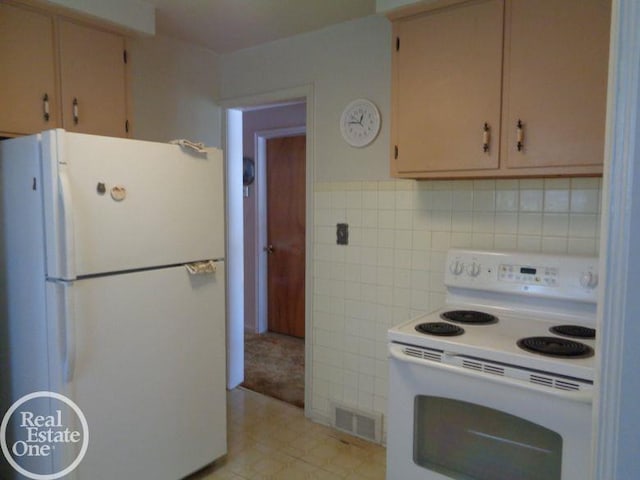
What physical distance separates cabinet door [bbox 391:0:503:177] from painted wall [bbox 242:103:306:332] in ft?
7.41

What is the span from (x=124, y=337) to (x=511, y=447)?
4.77ft

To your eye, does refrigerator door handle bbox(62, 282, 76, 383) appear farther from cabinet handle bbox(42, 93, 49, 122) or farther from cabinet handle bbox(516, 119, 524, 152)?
cabinet handle bbox(516, 119, 524, 152)

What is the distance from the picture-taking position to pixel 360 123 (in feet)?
8.08

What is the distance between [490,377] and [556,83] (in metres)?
1.08

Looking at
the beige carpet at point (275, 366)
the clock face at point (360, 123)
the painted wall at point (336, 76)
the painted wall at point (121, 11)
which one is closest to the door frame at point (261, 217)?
the beige carpet at point (275, 366)

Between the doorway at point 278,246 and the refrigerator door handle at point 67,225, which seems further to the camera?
the doorway at point 278,246

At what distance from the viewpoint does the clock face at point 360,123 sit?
2416 mm

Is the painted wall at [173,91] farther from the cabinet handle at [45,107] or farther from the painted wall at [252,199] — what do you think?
the painted wall at [252,199]

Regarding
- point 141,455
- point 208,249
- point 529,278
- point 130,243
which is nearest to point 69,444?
point 141,455

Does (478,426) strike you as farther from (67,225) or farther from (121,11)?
(121,11)

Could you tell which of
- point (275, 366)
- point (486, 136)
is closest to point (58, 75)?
point (486, 136)

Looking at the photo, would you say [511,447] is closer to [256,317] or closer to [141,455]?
[141,455]

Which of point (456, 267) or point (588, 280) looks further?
point (456, 267)

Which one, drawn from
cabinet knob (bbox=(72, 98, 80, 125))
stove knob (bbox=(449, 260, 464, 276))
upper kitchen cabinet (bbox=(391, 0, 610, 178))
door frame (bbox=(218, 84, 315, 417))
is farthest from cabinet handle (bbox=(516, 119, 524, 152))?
cabinet knob (bbox=(72, 98, 80, 125))
